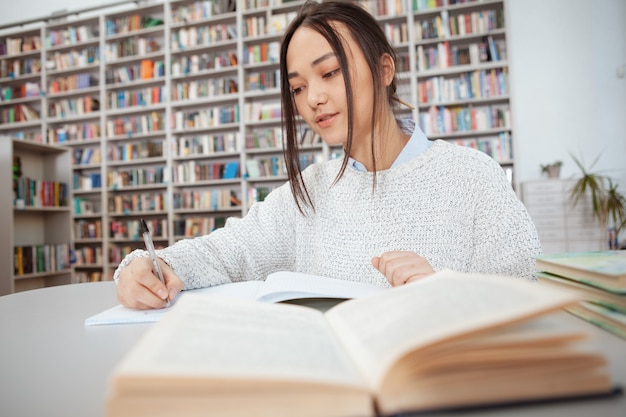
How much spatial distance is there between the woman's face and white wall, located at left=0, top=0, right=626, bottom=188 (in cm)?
348

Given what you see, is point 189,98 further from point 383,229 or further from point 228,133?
point 383,229

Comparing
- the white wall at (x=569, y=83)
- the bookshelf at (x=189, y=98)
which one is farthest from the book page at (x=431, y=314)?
the white wall at (x=569, y=83)

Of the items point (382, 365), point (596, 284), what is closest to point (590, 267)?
point (596, 284)

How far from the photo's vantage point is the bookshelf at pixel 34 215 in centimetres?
301

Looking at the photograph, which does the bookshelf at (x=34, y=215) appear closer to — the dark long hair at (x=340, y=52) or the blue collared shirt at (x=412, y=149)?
the dark long hair at (x=340, y=52)

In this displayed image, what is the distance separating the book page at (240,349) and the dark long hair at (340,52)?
2.24ft

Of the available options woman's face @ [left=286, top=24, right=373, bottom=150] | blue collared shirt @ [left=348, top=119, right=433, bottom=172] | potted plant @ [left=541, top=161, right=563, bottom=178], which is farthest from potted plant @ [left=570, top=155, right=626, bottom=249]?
woman's face @ [left=286, top=24, right=373, bottom=150]

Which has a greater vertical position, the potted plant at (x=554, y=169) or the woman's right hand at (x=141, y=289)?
the potted plant at (x=554, y=169)

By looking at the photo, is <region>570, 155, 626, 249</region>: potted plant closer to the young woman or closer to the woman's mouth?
the young woman

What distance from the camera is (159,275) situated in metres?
0.69

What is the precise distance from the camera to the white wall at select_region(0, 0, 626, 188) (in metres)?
Answer: 3.93

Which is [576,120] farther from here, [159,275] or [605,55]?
[159,275]

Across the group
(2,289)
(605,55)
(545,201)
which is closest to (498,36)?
(605,55)

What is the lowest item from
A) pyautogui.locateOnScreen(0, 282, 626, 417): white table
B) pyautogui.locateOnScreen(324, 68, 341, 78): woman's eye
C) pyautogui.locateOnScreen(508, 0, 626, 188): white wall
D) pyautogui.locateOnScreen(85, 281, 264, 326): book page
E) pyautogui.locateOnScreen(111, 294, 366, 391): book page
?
pyautogui.locateOnScreen(0, 282, 626, 417): white table
